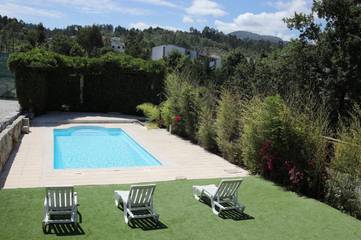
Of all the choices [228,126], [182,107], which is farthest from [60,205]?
[182,107]

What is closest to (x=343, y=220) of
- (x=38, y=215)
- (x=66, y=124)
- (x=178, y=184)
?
(x=178, y=184)

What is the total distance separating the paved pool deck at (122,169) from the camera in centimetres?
1040

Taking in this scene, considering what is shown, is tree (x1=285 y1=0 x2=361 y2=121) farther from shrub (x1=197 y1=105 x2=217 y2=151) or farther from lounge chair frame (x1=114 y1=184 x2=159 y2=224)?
lounge chair frame (x1=114 y1=184 x2=159 y2=224)

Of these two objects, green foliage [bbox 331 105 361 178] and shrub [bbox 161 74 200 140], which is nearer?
green foliage [bbox 331 105 361 178]

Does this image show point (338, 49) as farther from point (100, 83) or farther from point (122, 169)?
point (100, 83)

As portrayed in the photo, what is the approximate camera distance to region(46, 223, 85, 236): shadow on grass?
6.96 meters

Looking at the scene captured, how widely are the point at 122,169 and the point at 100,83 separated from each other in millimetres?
12434

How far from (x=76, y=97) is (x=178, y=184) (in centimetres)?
1445

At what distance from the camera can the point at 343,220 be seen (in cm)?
840

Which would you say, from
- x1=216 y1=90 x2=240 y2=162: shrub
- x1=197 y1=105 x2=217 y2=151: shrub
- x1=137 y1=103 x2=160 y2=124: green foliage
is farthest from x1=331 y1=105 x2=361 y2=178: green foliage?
x1=137 y1=103 x2=160 y2=124: green foliage

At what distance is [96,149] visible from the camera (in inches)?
A: 635

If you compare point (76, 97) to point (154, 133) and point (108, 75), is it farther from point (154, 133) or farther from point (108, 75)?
point (154, 133)

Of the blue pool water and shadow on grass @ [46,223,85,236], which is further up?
shadow on grass @ [46,223,85,236]

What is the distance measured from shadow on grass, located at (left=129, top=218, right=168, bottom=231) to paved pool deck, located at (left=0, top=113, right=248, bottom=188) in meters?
2.75
